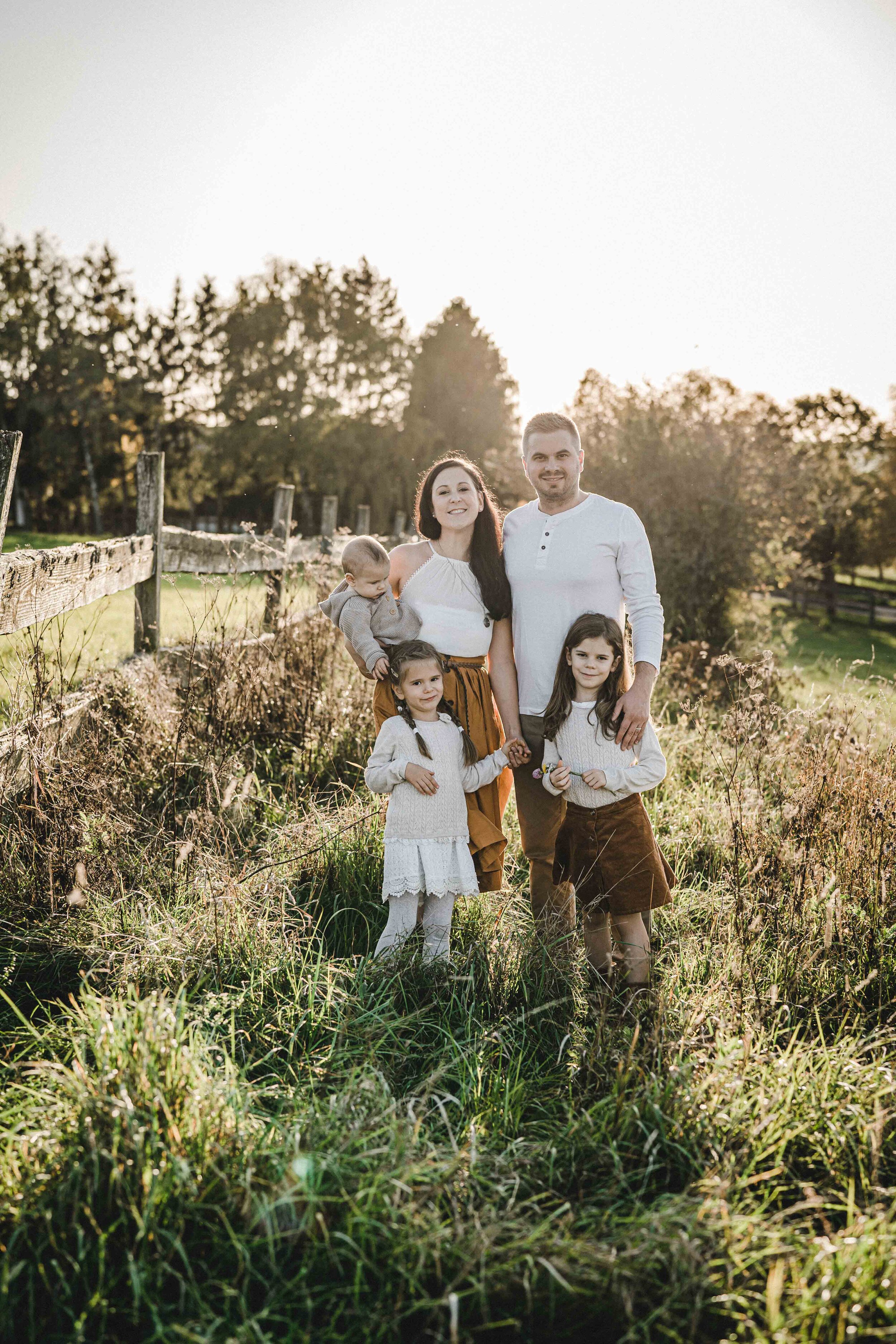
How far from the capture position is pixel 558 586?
10.8 ft

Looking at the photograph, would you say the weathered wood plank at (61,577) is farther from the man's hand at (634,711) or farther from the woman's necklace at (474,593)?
the man's hand at (634,711)

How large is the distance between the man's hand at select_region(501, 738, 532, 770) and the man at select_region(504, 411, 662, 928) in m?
0.07

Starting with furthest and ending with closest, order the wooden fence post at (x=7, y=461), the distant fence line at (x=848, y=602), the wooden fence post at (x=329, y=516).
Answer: the distant fence line at (x=848, y=602)
the wooden fence post at (x=329, y=516)
the wooden fence post at (x=7, y=461)

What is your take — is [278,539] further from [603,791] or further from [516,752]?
[603,791]

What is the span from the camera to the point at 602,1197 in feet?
6.70

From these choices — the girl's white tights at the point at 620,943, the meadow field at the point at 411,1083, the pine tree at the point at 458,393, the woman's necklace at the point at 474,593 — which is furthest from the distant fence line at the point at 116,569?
the pine tree at the point at 458,393

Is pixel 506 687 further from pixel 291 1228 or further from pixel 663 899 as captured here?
pixel 291 1228

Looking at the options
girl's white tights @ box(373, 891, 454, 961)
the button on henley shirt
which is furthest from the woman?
girl's white tights @ box(373, 891, 454, 961)

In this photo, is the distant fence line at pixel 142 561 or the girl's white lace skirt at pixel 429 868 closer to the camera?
the girl's white lace skirt at pixel 429 868

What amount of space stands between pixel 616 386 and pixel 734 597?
3696 millimetres

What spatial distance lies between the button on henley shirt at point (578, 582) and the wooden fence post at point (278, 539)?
2832mm

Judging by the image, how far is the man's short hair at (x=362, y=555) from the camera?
10.9 ft

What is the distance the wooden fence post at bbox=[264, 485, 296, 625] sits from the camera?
5.87 metres

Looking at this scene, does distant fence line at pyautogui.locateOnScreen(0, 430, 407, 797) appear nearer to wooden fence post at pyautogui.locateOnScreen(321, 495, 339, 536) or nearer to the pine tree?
wooden fence post at pyautogui.locateOnScreen(321, 495, 339, 536)
